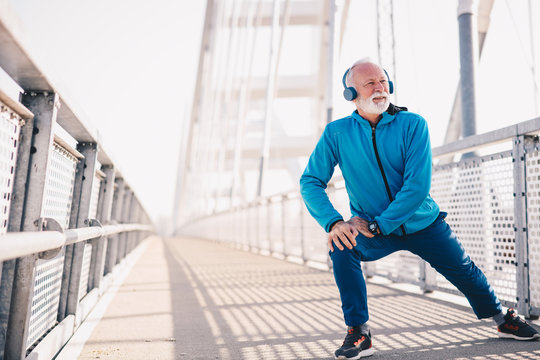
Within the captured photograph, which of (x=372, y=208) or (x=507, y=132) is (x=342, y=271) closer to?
(x=372, y=208)

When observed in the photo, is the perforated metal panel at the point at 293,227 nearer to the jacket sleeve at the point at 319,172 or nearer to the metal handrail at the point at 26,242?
the jacket sleeve at the point at 319,172

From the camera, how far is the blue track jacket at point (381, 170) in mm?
1980

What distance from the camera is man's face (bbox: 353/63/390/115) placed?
2.12 m

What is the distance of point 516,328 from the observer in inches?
91.0

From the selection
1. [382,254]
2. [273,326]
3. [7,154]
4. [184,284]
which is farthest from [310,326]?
[184,284]

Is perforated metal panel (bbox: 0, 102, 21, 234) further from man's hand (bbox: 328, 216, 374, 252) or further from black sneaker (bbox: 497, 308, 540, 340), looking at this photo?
black sneaker (bbox: 497, 308, 540, 340)

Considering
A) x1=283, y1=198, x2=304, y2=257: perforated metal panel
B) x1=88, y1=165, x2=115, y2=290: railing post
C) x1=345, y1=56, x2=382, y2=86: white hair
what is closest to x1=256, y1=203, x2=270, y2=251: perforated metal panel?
x1=283, y1=198, x2=304, y2=257: perforated metal panel

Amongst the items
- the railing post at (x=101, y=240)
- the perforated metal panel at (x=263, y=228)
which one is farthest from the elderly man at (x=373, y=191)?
the perforated metal panel at (x=263, y=228)

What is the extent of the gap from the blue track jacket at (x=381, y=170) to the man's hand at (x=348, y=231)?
5cm

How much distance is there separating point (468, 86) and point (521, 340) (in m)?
3.85

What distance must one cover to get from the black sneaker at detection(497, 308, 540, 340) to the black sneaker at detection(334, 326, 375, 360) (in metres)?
0.70

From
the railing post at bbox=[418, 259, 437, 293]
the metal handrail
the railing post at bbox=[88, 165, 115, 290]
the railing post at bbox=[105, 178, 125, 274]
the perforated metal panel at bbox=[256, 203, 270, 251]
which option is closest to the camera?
the metal handrail

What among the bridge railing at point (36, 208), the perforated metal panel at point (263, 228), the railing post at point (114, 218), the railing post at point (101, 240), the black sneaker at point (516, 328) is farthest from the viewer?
the perforated metal panel at point (263, 228)

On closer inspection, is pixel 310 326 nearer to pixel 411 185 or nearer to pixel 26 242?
pixel 411 185
